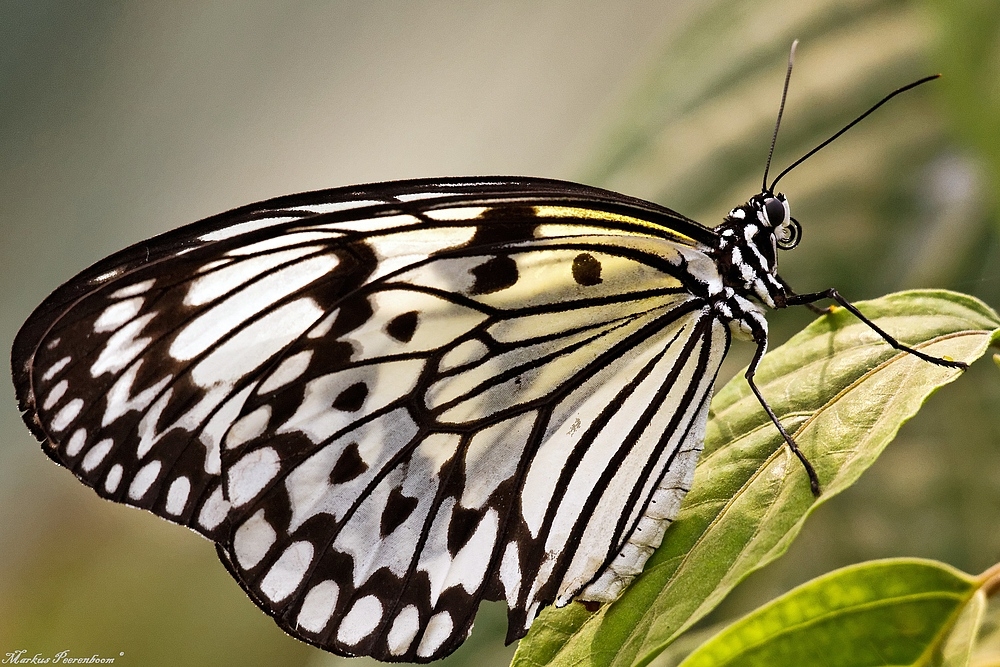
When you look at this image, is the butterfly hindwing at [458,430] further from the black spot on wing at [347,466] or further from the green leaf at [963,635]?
the green leaf at [963,635]

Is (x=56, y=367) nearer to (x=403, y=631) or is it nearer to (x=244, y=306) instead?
(x=244, y=306)

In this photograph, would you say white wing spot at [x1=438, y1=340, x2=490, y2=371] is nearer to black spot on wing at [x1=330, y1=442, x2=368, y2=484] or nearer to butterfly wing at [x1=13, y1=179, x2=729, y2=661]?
butterfly wing at [x1=13, y1=179, x2=729, y2=661]

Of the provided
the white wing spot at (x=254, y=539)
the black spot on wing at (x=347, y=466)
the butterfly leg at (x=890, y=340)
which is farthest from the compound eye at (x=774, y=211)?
the white wing spot at (x=254, y=539)

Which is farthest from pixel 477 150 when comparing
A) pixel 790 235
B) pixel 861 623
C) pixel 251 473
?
pixel 861 623

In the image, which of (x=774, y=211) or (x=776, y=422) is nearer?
(x=776, y=422)

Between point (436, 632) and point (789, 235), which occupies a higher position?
point (789, 235)

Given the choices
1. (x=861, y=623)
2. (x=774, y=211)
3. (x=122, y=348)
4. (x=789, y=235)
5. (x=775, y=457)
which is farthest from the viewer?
(x=789, y=235)

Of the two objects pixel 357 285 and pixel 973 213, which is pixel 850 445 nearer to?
pixel 357 285

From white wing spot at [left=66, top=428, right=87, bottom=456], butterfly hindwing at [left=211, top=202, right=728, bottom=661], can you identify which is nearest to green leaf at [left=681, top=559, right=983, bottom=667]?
butterfly hindwing at [left=211, top=202, right=728, bottom=661]
